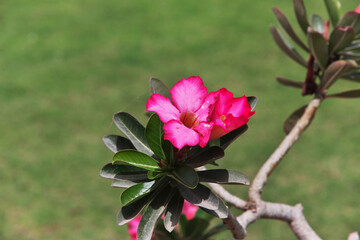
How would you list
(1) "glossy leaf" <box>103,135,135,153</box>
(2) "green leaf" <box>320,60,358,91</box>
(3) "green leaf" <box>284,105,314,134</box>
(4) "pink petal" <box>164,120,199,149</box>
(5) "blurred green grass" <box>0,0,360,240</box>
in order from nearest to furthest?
(4) "pink petal" <box>164,120,199,149</box>, (1) "glossy leaf" <box>103,135,135,153</box>, (2) "green leaf" <box>320,60,358,91</box>, (3) "green leaf" <box>284,105,314,134</box>, (5) "blurred green grass" <box>0,0,360,240</box>

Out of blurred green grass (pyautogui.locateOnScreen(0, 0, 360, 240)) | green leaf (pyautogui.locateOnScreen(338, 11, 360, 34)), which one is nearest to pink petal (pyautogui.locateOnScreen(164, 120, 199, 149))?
green leaf (pyautogui.locateOnScreen(338, 11, 360, 34))

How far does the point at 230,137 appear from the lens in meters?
0.60

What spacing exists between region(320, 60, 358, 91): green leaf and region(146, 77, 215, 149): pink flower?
16.5 inches

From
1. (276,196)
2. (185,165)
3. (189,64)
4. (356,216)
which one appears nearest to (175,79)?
(189,64)

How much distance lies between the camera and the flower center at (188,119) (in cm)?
58

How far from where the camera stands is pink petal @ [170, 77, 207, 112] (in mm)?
583

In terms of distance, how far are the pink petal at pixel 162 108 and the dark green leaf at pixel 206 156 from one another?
6cm

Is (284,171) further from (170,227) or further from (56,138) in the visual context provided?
(170,227)


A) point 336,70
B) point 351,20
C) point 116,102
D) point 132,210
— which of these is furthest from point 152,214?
point 116,102

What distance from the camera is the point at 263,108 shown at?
3229 millimetres

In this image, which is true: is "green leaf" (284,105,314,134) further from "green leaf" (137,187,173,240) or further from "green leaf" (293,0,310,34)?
"green leaf" (137,187,173,240)

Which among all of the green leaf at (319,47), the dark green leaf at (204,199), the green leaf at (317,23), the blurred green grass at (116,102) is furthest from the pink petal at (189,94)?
the blurred green grass at (116,102)

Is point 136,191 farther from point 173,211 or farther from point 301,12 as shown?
point 301,12

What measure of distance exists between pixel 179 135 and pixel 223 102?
0.07m
